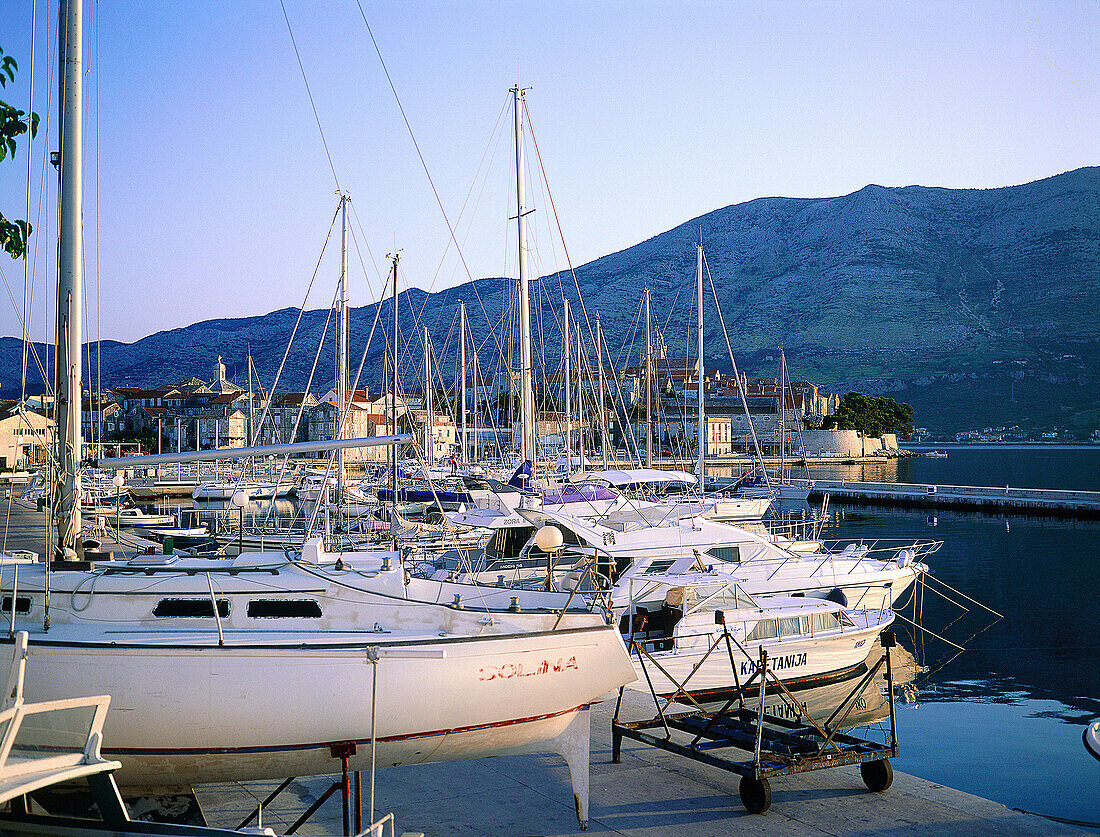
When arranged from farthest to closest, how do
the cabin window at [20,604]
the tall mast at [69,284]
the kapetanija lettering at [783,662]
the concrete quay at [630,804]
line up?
the kapetanija lettering at [783,662]
the tall mast at [69,284]
the cabin window at [20,604]
the concrete quay at [630,804]

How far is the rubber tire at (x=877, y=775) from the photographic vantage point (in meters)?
9.48

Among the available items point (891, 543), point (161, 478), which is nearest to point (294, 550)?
point (891, 543)

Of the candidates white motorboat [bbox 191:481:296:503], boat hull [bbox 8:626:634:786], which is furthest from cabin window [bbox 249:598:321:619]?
white motorboat [bbox 191:481:296:503]

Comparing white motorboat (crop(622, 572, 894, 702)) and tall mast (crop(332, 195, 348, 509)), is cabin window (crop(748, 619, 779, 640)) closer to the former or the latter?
white motorboat (crop(622, 572, 894, 702))

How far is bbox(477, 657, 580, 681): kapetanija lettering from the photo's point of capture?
830 cm

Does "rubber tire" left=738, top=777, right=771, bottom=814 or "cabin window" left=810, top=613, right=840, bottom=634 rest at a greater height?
"rubber tire" left=738, top=777, right=771, bottom=814

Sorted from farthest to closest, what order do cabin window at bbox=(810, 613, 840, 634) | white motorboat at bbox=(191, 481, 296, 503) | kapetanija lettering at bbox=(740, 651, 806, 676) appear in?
1. white motorboat at bbox=(191, 481, 296, 503)
2. cabin window at bbox=(810, 613, 840, 634)
3. kapetanija lettering at bbox=(740, 651, 806, 676)

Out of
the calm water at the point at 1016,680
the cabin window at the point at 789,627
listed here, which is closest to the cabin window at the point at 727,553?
the cabin window at the point at 789,627

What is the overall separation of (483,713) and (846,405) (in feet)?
506

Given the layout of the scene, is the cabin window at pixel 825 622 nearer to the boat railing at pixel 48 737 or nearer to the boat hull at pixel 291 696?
the boat hull at pixel 291 696

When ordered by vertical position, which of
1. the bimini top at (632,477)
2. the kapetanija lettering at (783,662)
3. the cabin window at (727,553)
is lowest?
the kapetanija lettering at (783,662)

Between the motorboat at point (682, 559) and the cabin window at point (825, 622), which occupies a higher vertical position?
the motorboat at point (682, 559)

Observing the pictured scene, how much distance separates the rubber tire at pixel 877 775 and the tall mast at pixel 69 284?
869cm

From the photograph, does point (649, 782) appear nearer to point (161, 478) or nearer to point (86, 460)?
point (86, 460)
